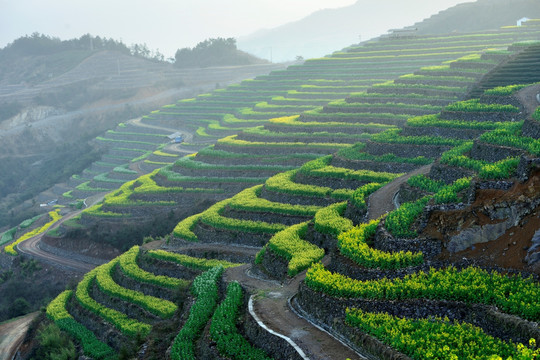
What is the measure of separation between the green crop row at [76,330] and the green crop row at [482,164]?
1544cm

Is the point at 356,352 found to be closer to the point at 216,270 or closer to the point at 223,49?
the point at 216,270

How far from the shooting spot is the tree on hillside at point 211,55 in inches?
5531

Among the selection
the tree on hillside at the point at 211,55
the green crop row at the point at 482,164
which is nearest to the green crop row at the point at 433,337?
the green crop row at the point at 482,164

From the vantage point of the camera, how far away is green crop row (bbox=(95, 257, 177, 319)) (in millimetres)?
27558

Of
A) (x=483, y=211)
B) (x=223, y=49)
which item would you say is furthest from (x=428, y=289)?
(x=223, y=49)

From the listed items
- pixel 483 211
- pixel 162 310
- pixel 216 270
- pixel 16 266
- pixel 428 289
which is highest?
pixel 483 211

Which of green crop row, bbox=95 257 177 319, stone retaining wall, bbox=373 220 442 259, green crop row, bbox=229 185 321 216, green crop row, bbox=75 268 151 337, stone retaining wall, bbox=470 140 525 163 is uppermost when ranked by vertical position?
stone retaining wall, bbox=470 140 525 163

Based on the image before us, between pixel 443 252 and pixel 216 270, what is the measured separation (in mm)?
10206

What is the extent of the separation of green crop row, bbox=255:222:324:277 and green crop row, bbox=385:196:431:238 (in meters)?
3.92

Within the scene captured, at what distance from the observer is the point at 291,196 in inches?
1304

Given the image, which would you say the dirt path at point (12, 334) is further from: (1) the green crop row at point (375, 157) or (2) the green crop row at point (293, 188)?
(1) the green crop row at point (375, 157)

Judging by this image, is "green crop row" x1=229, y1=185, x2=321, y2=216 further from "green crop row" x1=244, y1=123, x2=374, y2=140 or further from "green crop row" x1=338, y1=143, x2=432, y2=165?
"green crop row" x1=244, y1=123, x2=374, y2=140

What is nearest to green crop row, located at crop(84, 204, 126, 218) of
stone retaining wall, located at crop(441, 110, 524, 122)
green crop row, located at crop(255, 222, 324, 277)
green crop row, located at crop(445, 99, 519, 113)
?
stone retaining wall, located at crop(441, 110, 524, 122)

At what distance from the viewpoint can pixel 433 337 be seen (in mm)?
14023
